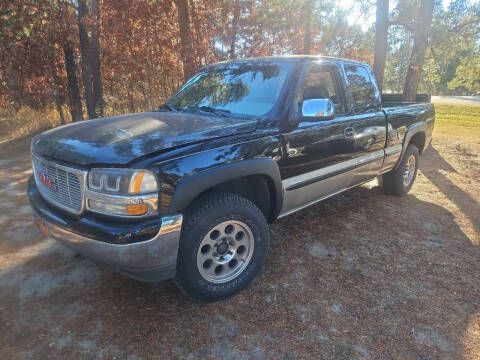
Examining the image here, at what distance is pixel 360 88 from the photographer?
3.88 meters

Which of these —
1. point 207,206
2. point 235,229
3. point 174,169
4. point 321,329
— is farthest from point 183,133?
point 321,329

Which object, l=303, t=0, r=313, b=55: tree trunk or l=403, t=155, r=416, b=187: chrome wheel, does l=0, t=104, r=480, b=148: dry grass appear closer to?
l=303, t=0, r=313, b=55: tree trunk

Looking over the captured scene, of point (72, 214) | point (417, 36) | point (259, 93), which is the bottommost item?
point (72, 214)

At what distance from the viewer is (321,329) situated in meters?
2.31

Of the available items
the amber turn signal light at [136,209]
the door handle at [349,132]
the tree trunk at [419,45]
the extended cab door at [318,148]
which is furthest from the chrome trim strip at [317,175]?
the tree trunk at [419,45]

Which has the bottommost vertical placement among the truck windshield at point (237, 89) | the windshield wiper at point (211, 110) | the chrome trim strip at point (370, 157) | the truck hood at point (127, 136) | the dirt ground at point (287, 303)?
the dirt ground at point (287, 303)

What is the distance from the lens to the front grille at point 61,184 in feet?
7.17

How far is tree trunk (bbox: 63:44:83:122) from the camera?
1039 centimetres

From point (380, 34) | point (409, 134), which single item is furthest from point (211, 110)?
point (380, 34)

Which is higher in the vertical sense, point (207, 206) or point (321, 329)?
point (207, 206)

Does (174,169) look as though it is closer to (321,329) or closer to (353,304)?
(321,329)

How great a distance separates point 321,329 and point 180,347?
971mm

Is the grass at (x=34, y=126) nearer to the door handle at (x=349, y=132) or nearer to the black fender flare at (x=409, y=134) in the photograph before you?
the black fender flare at (x=409, y=134)

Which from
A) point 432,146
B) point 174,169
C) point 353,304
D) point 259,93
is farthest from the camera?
point 432,146
